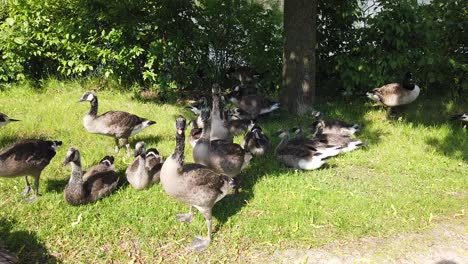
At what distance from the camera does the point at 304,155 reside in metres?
7.95

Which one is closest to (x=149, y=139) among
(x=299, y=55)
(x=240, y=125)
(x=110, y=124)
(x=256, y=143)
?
(x=110, y=124)

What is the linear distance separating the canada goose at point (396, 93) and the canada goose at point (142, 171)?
6063 mm

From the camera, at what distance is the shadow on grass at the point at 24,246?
18.1 ft

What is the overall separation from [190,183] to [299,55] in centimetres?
602

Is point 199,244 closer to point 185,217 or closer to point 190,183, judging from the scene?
point 185,217

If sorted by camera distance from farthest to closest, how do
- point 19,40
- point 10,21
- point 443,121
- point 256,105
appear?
point 10,21, point 19,40, point 443,121, point 256,105

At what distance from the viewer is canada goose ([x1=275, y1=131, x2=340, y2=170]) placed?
7.91 metres

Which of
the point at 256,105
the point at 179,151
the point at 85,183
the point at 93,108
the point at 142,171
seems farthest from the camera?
the point at 256,105

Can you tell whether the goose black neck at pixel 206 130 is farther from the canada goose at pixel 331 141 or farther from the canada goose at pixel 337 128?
the canada goose at pixel 337 128

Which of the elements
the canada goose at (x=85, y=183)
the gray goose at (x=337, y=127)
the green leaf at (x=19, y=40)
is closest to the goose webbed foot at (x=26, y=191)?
the canada goose at (x=85, y=183)

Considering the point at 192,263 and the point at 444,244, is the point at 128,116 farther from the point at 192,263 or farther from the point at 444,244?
the point at 444,244

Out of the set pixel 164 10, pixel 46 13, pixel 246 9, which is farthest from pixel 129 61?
pixel 246 9

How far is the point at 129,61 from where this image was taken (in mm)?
12289

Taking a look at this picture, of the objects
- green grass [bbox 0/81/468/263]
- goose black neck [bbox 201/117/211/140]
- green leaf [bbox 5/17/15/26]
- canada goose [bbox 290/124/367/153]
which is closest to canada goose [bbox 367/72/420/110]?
green grass [bbox 0/81/468/263]
